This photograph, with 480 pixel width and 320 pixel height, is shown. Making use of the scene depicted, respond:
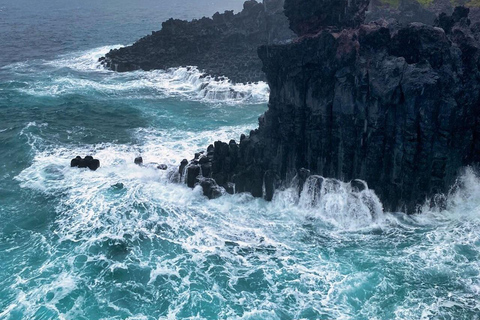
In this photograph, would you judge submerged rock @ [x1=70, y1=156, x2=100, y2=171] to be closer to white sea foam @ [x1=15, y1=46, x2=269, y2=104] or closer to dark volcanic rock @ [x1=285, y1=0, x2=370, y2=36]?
white sea foam @ [x1=15, y1=46, x2=269, y2=104]

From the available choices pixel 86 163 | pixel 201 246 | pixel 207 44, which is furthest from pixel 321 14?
pixel 207 44

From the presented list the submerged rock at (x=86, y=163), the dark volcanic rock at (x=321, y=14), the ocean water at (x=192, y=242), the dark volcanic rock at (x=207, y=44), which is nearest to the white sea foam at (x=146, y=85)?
the dark volcanic rock at (x=207, y=44)

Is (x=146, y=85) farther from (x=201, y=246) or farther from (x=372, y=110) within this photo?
(x=372, y=110)

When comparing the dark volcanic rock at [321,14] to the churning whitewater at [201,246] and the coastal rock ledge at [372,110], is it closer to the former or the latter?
the coastal rock ledge at [372,110]

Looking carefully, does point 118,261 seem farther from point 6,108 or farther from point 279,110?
point 6,108

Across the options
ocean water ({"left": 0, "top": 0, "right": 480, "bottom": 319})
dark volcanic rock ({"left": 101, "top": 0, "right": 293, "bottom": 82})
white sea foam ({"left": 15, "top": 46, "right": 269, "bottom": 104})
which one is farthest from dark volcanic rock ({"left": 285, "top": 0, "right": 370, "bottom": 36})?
dark volcanic rock ({"left": 101, "top": 0, "right": 293, "bottom": 82})

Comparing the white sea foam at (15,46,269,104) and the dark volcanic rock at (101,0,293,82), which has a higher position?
the dark volcanic rock at (101,0,293,82)

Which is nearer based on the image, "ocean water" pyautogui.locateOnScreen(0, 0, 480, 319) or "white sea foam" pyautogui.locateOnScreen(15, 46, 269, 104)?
"ocean water" pyautogui.locateOnScreen(0, 0, 480, 319)

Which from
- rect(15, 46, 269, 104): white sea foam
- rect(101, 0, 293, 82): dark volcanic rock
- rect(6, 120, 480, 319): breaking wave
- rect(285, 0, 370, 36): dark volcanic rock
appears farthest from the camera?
rect(101, 0, 293, 82): dark volcanic rock
